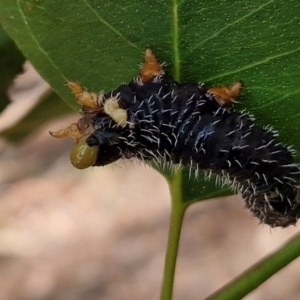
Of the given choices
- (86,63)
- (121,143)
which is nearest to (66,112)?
(121,143)

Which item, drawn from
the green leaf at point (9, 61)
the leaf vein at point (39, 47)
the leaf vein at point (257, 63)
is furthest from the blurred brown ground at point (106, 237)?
the leaf vein at point (257, 63)

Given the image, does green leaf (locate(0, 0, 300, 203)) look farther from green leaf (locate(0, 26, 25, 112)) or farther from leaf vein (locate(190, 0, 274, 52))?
green leaf (locate(0, 26, 25, 112))

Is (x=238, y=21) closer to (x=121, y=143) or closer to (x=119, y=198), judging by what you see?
(x=121, y=143)

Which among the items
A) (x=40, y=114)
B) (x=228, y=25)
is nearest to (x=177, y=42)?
(x=228, y=25)

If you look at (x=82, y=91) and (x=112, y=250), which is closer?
(x=82, y=91)

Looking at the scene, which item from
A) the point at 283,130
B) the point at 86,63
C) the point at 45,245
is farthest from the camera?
the point at 45,245

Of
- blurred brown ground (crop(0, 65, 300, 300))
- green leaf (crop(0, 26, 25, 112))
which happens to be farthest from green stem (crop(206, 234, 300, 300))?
blurred brown ground (crop(0, 65, 300, 300))
